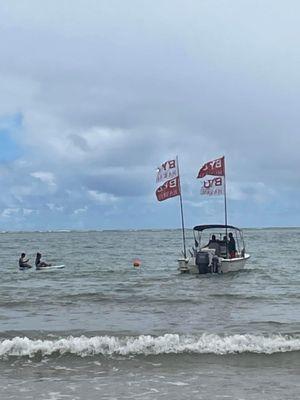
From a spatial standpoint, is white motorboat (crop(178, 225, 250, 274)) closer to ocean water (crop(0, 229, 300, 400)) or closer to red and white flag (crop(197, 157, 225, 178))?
red and white flag (crop(197, 157, 225, 178))

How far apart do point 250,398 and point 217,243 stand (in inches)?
940

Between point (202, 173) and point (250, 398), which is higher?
point (202, 173)

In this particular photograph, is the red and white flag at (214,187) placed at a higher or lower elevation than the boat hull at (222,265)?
higher

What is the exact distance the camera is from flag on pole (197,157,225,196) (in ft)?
111

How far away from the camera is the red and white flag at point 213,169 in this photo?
34.0m

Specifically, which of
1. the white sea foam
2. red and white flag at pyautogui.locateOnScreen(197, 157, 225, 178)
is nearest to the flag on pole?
red and white flag at pyautogui.locateOnScreen(197, 157, 225, 178)

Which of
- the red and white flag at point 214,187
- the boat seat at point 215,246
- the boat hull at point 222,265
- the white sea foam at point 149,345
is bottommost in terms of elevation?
the white sea foam at point 149,345

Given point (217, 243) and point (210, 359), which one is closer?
point (210, 359)

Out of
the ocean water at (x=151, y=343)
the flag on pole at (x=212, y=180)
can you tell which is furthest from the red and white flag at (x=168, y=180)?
the ocean water at (x=151, y=343)

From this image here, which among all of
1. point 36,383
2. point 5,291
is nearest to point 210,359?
point 36,383

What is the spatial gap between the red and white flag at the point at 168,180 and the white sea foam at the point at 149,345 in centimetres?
1887

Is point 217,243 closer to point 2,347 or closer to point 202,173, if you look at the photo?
point 202,173

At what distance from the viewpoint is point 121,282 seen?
32969 mm

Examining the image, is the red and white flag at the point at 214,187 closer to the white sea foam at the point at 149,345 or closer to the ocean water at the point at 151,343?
the ocean water at the point at 151,343
